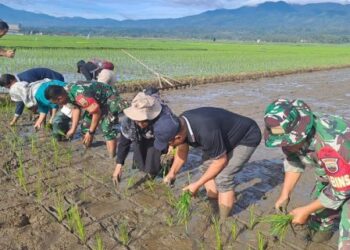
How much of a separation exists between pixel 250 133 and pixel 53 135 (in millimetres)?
3391

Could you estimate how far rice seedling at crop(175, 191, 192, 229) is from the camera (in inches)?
125

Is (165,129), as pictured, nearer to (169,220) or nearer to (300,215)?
(169,220)

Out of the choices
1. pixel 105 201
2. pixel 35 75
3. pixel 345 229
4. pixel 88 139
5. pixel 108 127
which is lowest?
pixel 105 201

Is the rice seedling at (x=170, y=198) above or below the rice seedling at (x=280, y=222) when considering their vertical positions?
below

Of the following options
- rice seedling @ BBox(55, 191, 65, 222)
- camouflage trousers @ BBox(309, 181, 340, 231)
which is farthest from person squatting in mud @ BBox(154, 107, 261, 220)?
rice seedling @ BBox(55, 191, 65, 222)

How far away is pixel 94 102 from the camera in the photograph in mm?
4641

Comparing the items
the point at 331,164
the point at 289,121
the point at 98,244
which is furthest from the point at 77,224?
the point at 331,164

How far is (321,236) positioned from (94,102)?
2868 mm

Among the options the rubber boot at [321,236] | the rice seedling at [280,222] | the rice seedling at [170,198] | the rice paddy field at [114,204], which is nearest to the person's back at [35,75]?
the rice paddy field at [114,204]

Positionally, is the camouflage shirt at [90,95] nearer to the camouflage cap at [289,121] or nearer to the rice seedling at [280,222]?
the rice seedling at [280,222]

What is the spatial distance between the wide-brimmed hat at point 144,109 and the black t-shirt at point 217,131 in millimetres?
284

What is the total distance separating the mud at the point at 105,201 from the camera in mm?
3107

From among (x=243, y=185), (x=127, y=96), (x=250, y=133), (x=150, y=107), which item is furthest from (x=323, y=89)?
(x=150, y=107)

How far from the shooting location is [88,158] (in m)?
5.09
